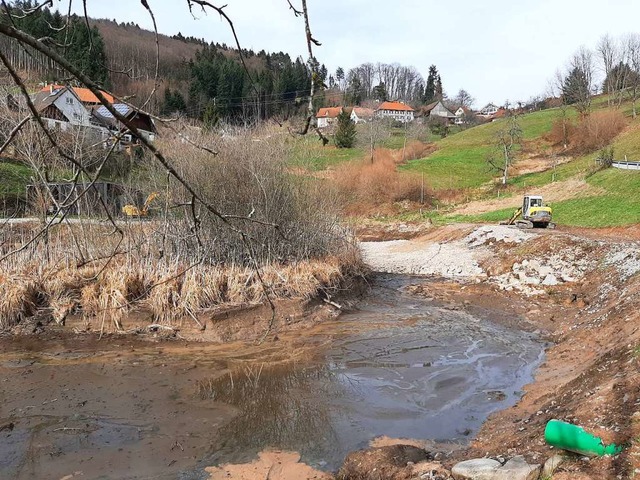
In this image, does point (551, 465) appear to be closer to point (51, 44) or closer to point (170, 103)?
point (51, 44)

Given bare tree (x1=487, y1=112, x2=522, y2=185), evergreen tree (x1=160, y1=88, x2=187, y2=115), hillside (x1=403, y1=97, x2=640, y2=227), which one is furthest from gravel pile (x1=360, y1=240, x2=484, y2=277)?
bare tree (x1=487, y1=112, x2=522, y2=185)

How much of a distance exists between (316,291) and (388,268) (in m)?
7.73

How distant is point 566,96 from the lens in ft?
169

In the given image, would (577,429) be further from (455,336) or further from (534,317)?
(534,317)

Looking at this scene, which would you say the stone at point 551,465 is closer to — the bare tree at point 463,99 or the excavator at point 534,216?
the excavator at point 534,216

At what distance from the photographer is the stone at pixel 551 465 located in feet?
13.8

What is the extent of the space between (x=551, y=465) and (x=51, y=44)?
457 cm

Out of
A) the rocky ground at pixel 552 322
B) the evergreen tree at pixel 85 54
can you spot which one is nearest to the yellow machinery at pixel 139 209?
the rocky ground at pixel 552 322

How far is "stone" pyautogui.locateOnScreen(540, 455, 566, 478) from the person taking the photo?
4.20m

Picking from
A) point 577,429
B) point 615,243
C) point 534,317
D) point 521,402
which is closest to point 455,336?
point 534,317

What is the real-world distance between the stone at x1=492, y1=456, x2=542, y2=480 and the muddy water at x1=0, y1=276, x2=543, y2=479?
198cm

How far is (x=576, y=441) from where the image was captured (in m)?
4.29

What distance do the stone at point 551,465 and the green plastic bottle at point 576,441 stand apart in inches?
5.5

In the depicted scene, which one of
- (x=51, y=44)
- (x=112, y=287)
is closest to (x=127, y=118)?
(x=51, y=44)
